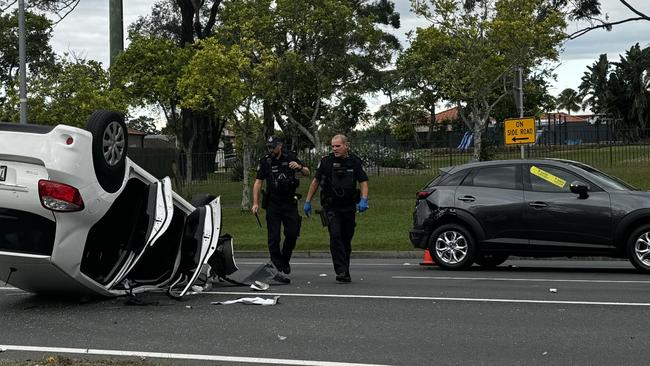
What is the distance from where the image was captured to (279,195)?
9898 millimetres

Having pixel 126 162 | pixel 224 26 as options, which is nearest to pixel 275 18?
pixel 224 26

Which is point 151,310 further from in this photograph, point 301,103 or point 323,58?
point 301,103

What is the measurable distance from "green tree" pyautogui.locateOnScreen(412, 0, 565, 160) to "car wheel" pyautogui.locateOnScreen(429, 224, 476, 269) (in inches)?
558

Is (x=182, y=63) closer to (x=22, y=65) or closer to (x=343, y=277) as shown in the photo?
(x=22, y=65)

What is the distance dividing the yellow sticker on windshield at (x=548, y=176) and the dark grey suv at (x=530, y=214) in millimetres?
14

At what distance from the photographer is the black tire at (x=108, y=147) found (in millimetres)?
7348

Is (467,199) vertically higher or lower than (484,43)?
lower

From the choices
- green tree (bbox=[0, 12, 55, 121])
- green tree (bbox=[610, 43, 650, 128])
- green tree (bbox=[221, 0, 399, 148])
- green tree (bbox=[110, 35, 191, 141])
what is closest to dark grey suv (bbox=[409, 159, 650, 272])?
green tree (bbox=[221, 0, 399, 148])

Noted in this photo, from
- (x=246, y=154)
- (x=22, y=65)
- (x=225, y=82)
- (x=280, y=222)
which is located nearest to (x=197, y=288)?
(x=280, y=222)

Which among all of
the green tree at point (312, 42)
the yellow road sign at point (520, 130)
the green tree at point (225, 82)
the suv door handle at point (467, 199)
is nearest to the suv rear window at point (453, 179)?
the suv door handle at point (467, 199)

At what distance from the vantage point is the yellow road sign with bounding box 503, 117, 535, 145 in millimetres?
17953

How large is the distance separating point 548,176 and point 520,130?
6.86 metres

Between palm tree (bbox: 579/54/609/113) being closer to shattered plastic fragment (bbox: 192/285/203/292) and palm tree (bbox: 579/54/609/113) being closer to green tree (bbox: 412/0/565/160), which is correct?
green tree (bbox: 412/0/565/160)

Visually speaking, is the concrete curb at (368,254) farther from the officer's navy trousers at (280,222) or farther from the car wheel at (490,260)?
Answer: the officer's navy trousers at (280,222)
